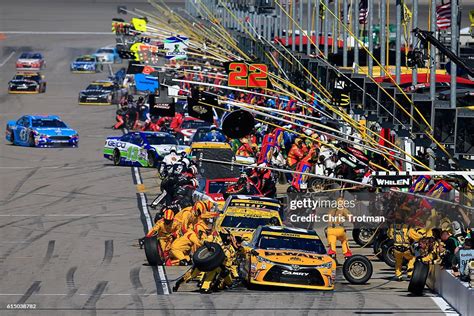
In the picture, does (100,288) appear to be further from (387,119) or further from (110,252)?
(387,119)

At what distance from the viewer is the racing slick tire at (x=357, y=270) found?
26.8 metres

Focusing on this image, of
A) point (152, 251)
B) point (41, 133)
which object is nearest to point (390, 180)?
point (152, 251)

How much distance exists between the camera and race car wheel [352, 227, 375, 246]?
30953mm

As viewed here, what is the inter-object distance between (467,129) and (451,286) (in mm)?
3546

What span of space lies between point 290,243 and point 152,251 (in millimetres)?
3217

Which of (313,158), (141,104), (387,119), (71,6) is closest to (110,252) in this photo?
(387,119)

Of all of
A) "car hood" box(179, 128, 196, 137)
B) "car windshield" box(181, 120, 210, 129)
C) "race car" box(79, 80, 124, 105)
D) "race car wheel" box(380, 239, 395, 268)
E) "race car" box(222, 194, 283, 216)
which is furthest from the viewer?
"race car" box(79, 80, 124, 105)

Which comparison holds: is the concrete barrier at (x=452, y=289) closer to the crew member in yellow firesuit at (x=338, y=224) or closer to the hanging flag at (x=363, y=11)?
the crew member in yellow firesuit at (x=338, y=224)

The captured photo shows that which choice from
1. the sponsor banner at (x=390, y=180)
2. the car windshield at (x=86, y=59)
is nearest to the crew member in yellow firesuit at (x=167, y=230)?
the sponsor banner at (x=390, y=180)

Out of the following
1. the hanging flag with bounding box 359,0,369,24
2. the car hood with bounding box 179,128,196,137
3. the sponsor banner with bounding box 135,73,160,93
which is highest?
the hanging flag with bounding box 359,0,369,24

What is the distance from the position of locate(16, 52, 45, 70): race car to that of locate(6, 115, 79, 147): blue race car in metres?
34.5

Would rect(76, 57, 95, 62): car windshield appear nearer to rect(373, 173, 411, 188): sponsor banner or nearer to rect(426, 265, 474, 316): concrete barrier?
rect(426, 265, 474, 316): concrete barrier

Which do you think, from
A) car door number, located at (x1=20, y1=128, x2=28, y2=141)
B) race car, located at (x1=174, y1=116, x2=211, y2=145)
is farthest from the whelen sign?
car door number, located at (x1=20, y1=128, x2=28, y2=141)

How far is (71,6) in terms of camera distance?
129750mm
